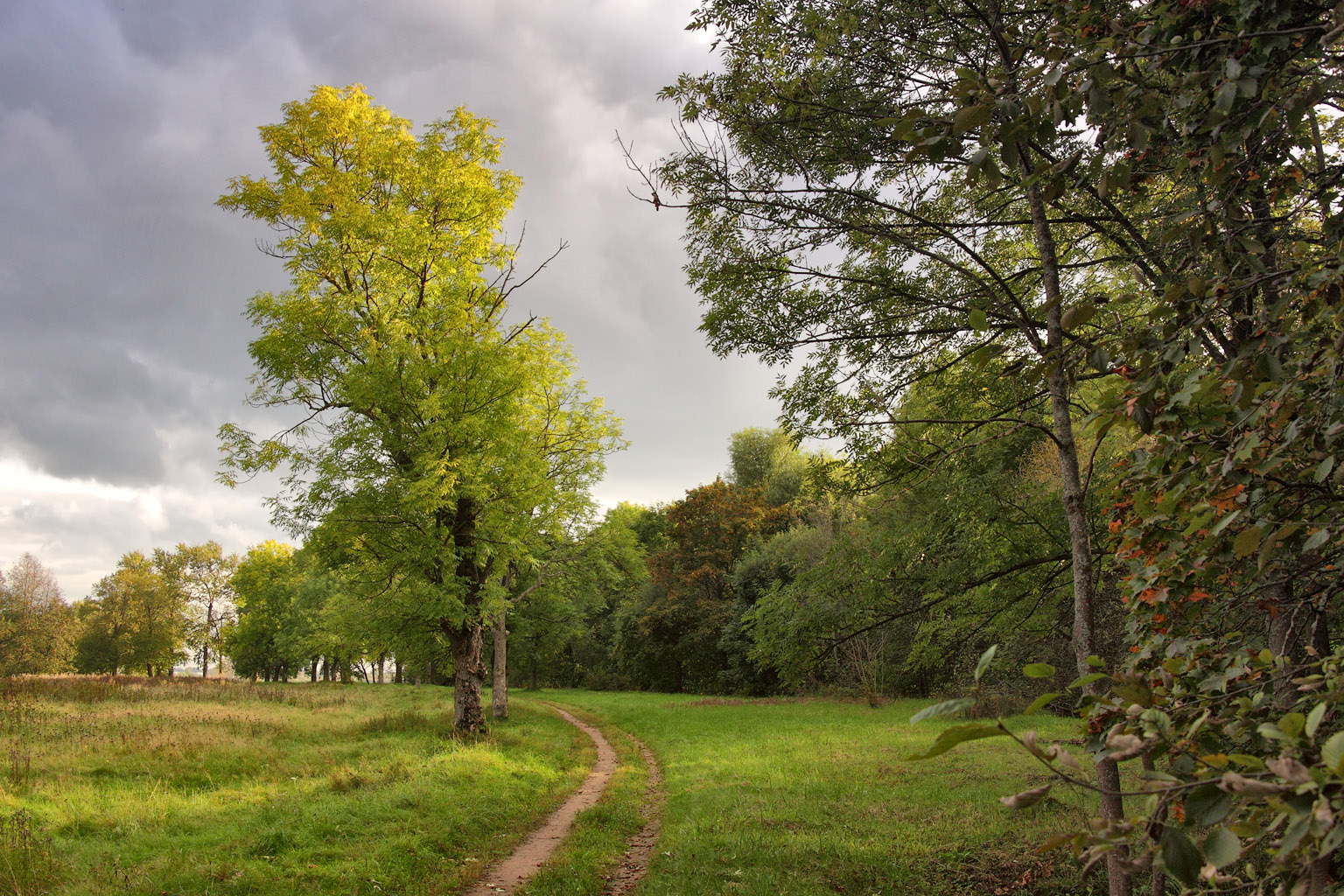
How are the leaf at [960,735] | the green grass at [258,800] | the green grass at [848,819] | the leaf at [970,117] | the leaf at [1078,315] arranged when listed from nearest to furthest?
the leaf at [960,735] < the leaf at [970,117] < the leaf at [1078,315] < the green grass at [258,800] < the green grass at [848,819]

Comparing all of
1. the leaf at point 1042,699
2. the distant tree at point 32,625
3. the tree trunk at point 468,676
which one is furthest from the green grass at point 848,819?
the distant tree at point 32,625

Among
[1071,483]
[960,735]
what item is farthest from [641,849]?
[960,735]

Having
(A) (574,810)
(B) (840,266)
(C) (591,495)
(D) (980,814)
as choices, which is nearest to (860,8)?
(B) (840,266)

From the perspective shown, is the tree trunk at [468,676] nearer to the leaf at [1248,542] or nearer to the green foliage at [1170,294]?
the green foliage at [1170,294]

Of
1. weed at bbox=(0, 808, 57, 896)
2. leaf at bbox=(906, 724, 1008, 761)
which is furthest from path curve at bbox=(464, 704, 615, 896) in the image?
leaf at bbox=(906, 724, 1008, 761)

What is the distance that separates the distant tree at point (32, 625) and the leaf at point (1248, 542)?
5621cm

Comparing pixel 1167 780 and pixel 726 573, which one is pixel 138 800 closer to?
pixel 1167 780

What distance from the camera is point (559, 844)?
25.6ft

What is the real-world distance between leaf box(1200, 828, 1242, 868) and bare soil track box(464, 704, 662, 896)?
6.68 meters

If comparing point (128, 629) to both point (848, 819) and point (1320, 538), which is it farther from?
point (1320, 538)

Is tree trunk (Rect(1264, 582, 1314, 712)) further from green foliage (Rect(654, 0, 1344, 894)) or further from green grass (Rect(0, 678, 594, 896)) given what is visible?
green grass (Rect(0, 678, 594, 896))

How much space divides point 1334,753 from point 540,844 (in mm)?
8588

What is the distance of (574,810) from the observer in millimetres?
9320

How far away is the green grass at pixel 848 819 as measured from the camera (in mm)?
6320
